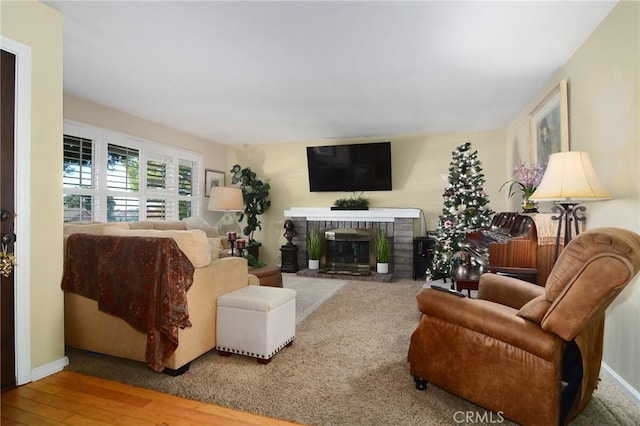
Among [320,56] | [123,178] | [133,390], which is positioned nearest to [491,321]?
[133,390]

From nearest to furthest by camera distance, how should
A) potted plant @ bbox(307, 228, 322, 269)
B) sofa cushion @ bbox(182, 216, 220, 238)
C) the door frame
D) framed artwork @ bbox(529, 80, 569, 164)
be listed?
1. the door frame
2. framed artwork @ bbox(529, 80, 569, 164)
3. sofa cushion @ bbox(182, 216, 220, 238)
4. potted plant @ bbox(307, 228, 322, 269)

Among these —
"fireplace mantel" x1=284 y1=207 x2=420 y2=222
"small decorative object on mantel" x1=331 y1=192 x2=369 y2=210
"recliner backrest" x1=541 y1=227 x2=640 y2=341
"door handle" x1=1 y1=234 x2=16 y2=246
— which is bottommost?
"recliner backrest" x1=541 y1=227 x2=640 y2=341

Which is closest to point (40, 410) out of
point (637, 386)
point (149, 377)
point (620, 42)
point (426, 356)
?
point (149, 377)

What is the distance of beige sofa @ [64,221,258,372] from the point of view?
234 cm

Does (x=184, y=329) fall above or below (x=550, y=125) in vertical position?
below

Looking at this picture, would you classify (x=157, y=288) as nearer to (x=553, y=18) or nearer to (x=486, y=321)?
(x=486, y=321)

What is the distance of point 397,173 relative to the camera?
611 cm

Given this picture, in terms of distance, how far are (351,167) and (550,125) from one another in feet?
10.5

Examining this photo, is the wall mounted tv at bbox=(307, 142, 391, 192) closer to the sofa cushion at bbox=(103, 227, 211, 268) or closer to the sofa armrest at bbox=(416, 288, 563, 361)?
the sofa cushion at bbox=(103, 227, 211, 268)

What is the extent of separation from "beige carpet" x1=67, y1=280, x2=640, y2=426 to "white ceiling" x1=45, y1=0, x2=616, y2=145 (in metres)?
2.39

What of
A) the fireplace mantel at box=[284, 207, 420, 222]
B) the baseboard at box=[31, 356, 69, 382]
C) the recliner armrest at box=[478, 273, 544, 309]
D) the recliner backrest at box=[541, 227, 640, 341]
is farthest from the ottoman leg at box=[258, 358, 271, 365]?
the fireplace mantel at box=[284, 207, 420, 222]

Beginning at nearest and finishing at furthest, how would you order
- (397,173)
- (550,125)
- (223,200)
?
(550,125) → (223,200) → (397,173)

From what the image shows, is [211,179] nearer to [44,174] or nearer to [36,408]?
[44,174]

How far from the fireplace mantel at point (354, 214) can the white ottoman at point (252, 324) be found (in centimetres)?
350
